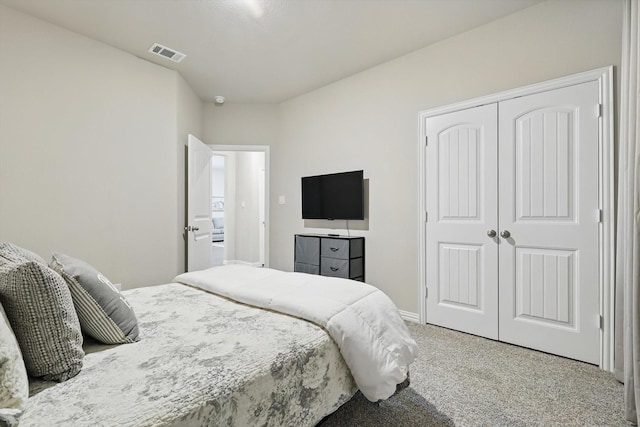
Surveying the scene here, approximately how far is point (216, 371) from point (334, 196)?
9.88 feet

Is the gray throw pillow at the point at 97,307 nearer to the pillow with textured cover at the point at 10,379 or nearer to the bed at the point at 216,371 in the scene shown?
the bed at the point at 216,371

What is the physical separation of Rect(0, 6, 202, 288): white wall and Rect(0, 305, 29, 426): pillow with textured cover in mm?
2354

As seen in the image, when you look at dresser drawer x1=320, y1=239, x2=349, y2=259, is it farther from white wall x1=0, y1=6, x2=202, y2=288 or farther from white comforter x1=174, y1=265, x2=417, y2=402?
white wall x1=0, y1=6, x2=202, y2=288

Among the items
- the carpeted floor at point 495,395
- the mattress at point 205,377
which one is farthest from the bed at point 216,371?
the carpeted floor at point 495,395

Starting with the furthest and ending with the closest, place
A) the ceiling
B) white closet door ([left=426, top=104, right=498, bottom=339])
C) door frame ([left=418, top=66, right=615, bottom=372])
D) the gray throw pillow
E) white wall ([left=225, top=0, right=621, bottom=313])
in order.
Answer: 1. white closet door ([left=426, top=104, right=498, bottom=339])
2. the ceiling
3. white wall ([left=225, top=0, right=621, bottom=313])
4. door frame ([left=418, top=66, right=615, bottom=372])
5. the gray throw pillow

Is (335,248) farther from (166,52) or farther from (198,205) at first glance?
(166,52)

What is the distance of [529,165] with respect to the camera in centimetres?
254

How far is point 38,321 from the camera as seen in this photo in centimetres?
95

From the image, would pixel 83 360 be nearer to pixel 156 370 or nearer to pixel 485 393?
pixel 156 370

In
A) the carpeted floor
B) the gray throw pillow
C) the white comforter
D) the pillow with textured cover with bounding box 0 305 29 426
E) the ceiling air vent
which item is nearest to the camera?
the pillow with textured cover with bounding box 0 305 29 426

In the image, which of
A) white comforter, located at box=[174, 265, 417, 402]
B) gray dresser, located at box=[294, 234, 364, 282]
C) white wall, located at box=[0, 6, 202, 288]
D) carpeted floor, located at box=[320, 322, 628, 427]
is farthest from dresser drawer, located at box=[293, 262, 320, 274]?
white comforter, located at box=[174, 265, 417, 402]

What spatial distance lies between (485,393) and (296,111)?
3802 millimetres

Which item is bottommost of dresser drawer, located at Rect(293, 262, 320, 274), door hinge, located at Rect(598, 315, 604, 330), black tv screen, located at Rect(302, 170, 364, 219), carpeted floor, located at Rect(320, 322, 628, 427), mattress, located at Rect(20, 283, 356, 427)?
carpeted floor, located at Rect(320, 322, 628, 427)

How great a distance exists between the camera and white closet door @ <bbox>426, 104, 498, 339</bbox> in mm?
2742
